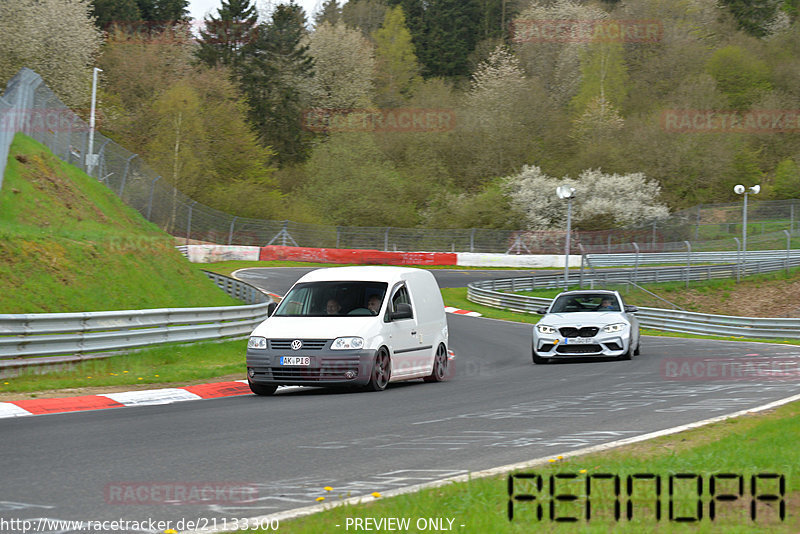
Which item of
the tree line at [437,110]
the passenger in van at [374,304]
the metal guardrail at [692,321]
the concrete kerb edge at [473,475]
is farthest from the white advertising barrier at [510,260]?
the concrete kerb edge at [473,475]

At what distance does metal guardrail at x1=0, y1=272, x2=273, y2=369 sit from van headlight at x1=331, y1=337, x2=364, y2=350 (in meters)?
4.96

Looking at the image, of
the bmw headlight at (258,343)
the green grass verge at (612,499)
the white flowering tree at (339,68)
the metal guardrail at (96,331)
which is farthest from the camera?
the white flowering tree at (339,68)

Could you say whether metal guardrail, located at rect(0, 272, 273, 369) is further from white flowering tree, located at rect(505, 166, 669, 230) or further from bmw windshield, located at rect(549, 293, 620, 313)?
white flowering tree, located at rect(505, 166, 669, 230)

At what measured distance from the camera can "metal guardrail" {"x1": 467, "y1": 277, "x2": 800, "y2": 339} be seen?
28.3 meters

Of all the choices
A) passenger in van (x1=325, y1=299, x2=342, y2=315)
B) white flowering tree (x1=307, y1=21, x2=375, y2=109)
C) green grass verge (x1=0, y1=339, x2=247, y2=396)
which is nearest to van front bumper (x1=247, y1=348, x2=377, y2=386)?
passenger in van (x1=325, y1=299, x2=342, y2=315)

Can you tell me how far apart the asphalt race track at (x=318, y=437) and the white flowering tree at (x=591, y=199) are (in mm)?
47996

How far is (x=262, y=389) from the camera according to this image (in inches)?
525

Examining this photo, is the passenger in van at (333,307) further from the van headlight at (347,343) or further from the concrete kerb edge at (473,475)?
the concrete kerb edge at (473,475)

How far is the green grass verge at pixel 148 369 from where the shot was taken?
1381cm

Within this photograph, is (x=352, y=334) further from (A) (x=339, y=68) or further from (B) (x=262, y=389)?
(A) (x=339, y=68)

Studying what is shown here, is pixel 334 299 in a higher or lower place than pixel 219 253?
lower

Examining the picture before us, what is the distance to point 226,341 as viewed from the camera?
67.1ft

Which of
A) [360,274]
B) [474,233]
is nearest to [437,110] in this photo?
[474,233]

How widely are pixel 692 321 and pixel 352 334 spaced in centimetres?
2103
